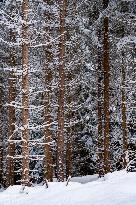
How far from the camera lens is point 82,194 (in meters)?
8.10

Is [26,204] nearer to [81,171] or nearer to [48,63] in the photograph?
[48,63]

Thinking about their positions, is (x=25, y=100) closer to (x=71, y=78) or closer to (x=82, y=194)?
(x=82, y=194)

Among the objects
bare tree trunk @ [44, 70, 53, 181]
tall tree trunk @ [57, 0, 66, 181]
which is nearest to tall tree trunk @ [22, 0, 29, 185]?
tall tree trunk @ [57, 0, 66, 181]

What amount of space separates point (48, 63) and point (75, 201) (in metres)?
12.5

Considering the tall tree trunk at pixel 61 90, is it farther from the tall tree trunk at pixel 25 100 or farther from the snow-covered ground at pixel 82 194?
the snow-covered ground at pixel 82 194

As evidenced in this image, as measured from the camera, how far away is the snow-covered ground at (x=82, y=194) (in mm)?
7132

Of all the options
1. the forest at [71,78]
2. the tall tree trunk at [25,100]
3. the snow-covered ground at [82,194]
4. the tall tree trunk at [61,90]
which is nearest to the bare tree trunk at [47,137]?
the forest at [71,78]

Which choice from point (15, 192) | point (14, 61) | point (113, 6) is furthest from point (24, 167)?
point (14, 61)

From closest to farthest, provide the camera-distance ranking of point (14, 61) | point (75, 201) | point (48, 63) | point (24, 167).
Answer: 1. point (75, 201)
2. point (24, 167)
3. point (48, 63)
4. point (14, 61)

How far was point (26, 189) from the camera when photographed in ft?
32.3

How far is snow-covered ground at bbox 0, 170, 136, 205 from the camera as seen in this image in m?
7.13

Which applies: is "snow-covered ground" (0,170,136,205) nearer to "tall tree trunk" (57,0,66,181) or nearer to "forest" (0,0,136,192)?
"forest" (0,0,136,192)

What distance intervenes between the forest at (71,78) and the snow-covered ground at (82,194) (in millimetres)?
4645

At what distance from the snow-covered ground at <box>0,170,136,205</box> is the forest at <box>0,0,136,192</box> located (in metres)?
4.65
